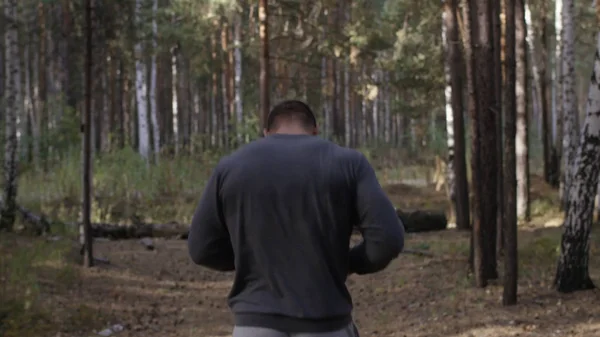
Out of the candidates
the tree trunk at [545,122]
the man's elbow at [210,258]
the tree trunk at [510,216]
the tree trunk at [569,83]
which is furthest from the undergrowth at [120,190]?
the man's elbow at [210,258]

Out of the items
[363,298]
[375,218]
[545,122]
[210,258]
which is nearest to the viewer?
[375,218]

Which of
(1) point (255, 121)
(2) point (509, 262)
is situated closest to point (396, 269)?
(2) point (509, 262)

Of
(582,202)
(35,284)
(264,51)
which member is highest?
(264,51)

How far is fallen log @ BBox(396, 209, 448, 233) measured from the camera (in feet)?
70.1

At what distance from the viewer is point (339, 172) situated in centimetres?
356

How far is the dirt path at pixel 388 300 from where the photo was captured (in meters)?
10.4

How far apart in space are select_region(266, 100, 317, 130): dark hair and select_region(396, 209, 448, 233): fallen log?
17621mm

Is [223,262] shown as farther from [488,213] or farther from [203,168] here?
[203,168]

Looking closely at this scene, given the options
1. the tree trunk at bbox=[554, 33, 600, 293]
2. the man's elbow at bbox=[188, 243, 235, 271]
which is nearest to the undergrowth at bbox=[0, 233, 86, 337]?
the tree trunk at bbox=[554, 33, 600, 293]

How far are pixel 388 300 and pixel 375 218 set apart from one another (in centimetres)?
963

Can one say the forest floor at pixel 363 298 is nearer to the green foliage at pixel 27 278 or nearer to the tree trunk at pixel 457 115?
the green foliage at pixel 27 278

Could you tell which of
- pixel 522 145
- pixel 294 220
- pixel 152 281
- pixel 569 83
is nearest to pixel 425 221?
pixel 522 145

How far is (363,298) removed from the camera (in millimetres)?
13562

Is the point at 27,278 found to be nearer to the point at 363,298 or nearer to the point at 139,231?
the point at 363,298
